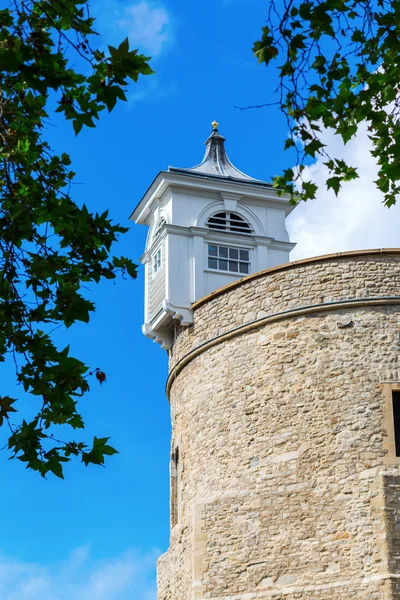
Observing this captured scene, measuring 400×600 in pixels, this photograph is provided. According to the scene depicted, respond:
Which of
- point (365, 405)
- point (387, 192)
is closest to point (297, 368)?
point (365, 405)

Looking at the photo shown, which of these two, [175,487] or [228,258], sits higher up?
[228,258]

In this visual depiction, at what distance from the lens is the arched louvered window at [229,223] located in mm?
22047

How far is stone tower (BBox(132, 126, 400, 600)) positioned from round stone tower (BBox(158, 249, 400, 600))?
2 cm

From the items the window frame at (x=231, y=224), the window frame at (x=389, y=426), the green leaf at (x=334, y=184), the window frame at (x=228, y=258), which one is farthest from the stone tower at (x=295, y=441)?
the green leaf at (x=334, y=184)

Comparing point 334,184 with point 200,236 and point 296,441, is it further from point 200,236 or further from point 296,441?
point 200,236

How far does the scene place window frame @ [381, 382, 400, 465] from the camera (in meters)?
17.2

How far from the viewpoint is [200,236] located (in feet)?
70.9

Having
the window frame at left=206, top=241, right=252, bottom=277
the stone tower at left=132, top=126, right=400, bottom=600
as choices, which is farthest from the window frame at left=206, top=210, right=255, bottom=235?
the stone tower at left=132, top=126, right=400, bottom=600

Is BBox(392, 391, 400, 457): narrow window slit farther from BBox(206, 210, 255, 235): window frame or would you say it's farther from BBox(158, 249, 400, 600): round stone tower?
BBox(206, 210, 255, 235): window frame

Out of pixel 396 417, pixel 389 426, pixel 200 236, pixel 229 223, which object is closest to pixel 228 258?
pixel 200 236

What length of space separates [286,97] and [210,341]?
10328mm

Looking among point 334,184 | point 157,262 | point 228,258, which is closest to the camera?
point 334,184

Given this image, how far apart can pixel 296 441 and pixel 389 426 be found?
5.05 feet

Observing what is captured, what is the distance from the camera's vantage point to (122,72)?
28.4ft
